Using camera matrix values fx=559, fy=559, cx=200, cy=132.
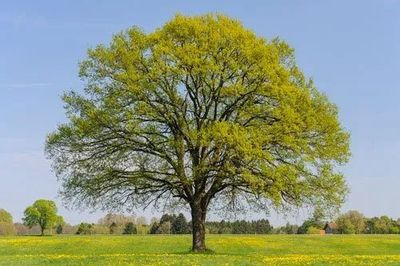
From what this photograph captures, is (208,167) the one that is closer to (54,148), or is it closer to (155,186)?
(155,186)

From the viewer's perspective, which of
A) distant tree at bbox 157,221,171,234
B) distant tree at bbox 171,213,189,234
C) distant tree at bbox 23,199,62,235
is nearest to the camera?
distant tree at bbox 157,221,171,234

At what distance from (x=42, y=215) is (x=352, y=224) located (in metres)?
70.1

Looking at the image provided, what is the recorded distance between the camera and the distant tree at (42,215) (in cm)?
12262

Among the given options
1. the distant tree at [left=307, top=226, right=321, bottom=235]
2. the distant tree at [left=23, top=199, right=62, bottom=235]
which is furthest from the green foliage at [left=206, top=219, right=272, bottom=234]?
the distant tree at [left=23, top=199, right=62, bottom=235]

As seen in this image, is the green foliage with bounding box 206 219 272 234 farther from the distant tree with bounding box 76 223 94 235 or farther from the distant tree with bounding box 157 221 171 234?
the distant tree with bounding box 76 223 94 235

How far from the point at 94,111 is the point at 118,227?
90.8 m

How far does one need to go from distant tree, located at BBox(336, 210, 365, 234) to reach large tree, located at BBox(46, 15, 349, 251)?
9272cm

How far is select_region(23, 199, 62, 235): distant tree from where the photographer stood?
123 m

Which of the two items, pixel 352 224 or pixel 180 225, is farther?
pixel 352 224

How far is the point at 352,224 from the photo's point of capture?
12862cm

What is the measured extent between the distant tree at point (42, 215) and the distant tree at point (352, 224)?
6398 cm

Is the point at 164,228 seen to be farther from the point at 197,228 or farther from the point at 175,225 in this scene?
the point at 197,228

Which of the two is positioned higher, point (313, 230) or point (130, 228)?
point (130, 228)

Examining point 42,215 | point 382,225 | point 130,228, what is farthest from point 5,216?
point 382,225
